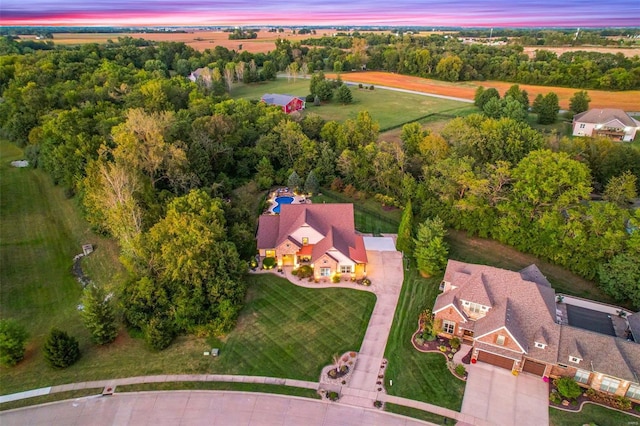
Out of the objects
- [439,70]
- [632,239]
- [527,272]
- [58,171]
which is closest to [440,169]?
[527,272]

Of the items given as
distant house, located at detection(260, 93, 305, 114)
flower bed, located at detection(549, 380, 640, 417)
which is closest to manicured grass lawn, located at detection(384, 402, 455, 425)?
flower bed, located at detection(549, 380, 640, 417)

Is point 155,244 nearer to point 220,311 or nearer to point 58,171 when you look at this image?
point 220,311

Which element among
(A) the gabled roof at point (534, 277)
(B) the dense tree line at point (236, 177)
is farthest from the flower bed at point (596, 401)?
(B) the dense tree line at point (236, 177)

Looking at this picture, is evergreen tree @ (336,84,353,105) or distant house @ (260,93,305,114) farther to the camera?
evergreen tree @ (336,84,353,105)

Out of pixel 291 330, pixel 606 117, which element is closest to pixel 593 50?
pixel 606 117

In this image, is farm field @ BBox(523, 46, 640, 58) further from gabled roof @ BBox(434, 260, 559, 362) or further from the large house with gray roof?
the large house with gray roof

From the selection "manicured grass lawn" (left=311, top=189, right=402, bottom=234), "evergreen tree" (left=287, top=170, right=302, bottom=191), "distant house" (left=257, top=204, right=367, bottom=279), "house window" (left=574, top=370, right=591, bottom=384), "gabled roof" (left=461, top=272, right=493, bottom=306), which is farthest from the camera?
"evergreen tree" (left=287, top=170, right=302, bottom=191)

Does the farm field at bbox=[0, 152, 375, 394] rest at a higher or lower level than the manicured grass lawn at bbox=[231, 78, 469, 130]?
lower

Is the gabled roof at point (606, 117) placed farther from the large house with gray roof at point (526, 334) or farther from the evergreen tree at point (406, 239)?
the large house with gray roof at point (526, 334)
